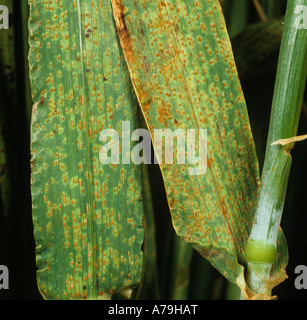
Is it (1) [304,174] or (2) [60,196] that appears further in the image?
(1) [304,174]

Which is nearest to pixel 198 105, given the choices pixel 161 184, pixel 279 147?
pixel 279 147

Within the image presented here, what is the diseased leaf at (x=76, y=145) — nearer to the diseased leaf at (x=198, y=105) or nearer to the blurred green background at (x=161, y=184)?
the diseased leaf at (x=198, y=105)

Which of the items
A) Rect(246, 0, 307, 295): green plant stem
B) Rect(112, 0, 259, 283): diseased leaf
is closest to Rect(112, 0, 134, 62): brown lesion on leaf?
Rect(112, 0, 259, 283): diseased leaf

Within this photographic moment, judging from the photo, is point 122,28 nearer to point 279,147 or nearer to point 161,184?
point 279,147

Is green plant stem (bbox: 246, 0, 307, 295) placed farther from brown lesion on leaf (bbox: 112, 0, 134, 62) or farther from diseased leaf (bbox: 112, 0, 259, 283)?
brown lesion on leaf (bbox: 112, 0, 134, 62)

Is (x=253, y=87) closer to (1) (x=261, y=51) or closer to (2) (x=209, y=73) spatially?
(1) (x=261, y=51)

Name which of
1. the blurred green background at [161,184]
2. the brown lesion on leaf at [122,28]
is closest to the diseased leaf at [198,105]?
the brown lesion on leaf at [122,28]

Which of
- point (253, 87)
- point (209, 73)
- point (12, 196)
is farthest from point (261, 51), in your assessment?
point (12, 196)
